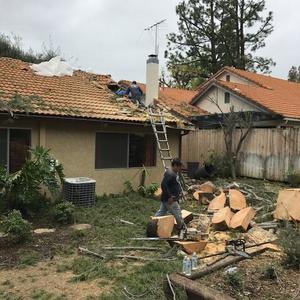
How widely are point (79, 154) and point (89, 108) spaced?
1.64 metres

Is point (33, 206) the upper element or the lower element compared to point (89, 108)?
lower

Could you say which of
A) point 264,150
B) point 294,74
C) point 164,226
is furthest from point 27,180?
point 294,74

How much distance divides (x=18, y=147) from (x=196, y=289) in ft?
27.9

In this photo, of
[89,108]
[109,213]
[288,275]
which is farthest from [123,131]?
[288,275]

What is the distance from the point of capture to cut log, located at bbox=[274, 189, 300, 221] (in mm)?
10023

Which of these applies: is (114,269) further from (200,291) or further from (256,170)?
(256,170)

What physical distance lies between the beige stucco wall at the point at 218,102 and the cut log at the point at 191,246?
1469 centimetres

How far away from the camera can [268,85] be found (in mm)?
26516

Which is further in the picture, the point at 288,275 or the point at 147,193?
the point at 147,193

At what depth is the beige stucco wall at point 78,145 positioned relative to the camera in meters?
12.6

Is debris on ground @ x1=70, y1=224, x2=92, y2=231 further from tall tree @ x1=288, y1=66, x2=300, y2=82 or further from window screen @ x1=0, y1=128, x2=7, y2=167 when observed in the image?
tall tree @ x1=288, y1=66, x2=300, y2=82

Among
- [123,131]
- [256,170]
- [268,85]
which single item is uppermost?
[268,85]

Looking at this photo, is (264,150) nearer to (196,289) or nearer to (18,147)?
(18,147)

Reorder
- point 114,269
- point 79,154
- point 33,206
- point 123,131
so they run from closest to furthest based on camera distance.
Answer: point 114,269 → point 33,206 → point 79,154 → point 123,131
